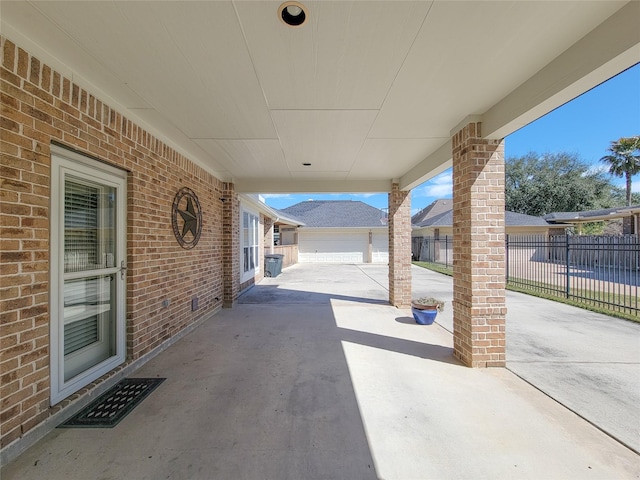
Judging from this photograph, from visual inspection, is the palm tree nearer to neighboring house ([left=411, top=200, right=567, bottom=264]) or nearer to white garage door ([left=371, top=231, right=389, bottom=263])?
neighboring house ([left=411, top=200, right=567, bottom=264])

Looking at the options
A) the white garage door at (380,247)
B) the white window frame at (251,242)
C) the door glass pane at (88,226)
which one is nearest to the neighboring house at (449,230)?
the white garage door at (380,247)

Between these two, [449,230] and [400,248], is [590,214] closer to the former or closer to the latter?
[449,230]

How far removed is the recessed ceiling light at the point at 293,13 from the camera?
6.02ft

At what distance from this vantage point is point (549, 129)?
31172mm

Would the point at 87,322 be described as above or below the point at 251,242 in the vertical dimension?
below

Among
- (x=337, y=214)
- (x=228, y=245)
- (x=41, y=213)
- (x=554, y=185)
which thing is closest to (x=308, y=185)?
(x=228, y=245)

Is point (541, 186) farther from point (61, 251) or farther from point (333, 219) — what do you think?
point (61, 251)

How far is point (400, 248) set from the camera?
690 cm

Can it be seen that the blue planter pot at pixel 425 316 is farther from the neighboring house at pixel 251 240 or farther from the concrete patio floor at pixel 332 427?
the neighboring house at pixel 251 240

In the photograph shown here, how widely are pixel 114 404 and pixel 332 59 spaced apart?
3.85m

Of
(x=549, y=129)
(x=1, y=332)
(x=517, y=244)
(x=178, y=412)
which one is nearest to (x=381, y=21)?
(x=1, y=332)

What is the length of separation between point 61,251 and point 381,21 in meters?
3.31

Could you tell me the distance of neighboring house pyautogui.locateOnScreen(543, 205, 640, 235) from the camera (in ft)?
48.2

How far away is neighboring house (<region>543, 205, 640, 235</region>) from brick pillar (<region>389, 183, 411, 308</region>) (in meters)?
15.2
